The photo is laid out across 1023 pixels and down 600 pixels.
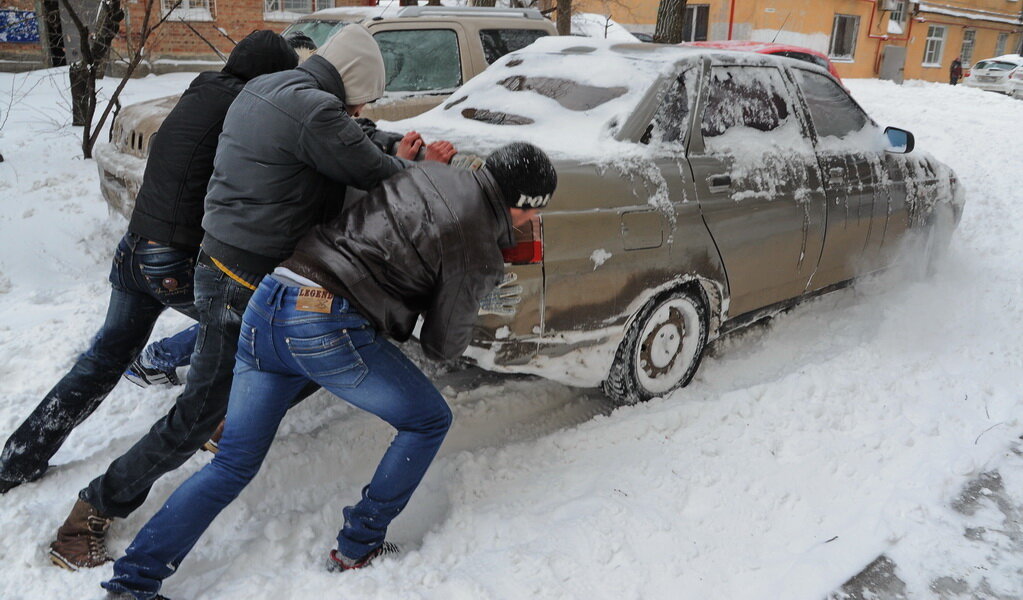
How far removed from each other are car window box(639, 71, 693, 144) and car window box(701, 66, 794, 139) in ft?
0.45

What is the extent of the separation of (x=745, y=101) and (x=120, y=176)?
13.4 feet

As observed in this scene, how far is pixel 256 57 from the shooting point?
9.51 feet

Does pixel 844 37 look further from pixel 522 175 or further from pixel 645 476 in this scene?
pixel 522 175

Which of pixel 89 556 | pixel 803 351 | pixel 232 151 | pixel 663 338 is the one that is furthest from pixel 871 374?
pixel 89 556

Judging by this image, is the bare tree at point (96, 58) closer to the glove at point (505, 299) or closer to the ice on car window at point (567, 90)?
the ice on car window at point (567, 90)

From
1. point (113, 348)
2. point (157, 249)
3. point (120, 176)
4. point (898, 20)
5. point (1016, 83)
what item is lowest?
point (1016, 83)

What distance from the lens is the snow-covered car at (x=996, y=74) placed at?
2167 cm

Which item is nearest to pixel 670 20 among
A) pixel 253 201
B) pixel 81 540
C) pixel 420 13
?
pixel 420 13

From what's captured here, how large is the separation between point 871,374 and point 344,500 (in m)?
2.85

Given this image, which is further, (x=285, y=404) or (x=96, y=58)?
(x=96, y=58)

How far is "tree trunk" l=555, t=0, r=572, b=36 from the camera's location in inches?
500

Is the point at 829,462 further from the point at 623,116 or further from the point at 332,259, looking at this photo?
the point at 332,259

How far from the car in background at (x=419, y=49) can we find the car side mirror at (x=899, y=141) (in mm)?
3320

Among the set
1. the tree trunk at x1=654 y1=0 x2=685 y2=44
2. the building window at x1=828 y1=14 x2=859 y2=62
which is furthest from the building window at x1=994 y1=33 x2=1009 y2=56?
the tree trunk at x1=654 y1=0 x2=685 y2=44
